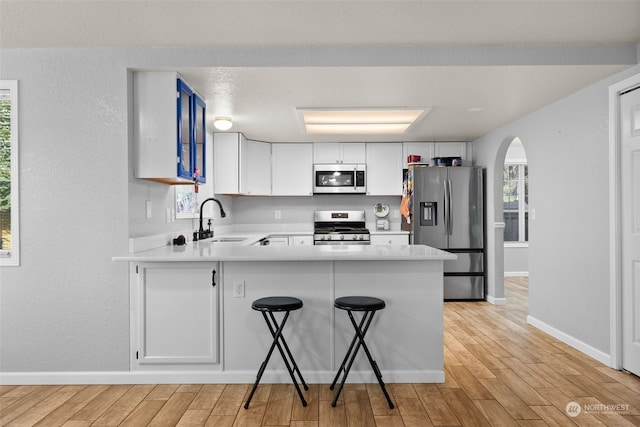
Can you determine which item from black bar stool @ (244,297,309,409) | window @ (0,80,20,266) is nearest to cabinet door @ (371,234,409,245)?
black bar stool @ (244,297,309,409)

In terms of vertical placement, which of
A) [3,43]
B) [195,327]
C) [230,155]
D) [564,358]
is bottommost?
[564,358]

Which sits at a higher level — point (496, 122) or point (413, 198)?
point (496, 122)

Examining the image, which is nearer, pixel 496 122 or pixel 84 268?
pixel 84 268

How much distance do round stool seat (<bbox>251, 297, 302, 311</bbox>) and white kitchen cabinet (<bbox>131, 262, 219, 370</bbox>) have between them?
0.44 meters

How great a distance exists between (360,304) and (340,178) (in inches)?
136

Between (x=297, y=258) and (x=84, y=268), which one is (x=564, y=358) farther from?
(x=84, y=268)

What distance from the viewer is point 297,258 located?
2.66 meters

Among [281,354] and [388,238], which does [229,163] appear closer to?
[388,238]


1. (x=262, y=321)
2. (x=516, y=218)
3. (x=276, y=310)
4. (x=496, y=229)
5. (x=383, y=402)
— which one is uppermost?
(x=516, y=218)

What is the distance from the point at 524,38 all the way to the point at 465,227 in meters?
2.91

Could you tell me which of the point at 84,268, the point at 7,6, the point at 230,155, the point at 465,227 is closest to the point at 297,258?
the point at 84,268

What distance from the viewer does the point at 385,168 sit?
5.81m

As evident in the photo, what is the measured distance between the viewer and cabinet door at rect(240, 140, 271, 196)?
18.1 ft

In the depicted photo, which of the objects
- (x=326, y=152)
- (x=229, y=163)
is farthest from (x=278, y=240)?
(x=326, y=152)
